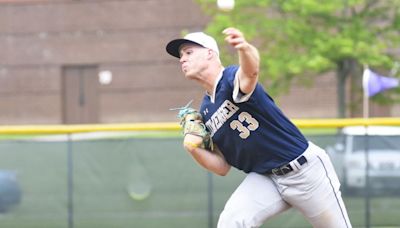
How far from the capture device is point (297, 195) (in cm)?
485

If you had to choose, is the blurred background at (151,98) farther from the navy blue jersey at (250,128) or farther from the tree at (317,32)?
the navy blue jersey at (250,128)

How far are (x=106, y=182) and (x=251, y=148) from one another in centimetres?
444

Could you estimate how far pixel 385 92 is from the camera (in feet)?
70.4

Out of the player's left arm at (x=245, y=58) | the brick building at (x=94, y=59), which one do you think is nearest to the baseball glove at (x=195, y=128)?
the player's left arm at (x=245, y=58)

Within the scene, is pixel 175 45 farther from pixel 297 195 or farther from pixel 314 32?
pixel 314 32

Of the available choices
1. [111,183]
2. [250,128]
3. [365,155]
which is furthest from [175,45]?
[365,155]

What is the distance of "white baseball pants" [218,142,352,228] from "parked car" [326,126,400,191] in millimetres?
3815

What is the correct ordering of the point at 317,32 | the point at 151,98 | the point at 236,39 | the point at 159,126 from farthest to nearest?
the point at 151,98 → the point at 317,32 → the point at 159,126 → the point at 236,39

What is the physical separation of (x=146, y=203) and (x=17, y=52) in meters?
20.8

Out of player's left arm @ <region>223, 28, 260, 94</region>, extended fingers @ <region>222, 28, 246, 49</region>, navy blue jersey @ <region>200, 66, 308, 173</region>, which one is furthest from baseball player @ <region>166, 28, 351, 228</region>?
extended fingers @ <region>222, 28, 246, 49</region>

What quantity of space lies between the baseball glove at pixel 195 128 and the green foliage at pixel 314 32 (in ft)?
47.6

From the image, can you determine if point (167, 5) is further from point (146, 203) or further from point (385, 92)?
point (146, 203)

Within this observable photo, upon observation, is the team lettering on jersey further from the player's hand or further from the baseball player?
the player's hand

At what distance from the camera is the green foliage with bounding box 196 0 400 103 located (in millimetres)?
19484
